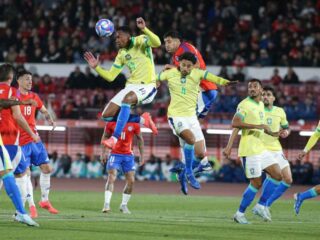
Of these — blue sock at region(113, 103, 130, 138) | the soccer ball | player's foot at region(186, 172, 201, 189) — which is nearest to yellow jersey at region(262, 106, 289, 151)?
player's foot at region(186, 172, 201, 189)

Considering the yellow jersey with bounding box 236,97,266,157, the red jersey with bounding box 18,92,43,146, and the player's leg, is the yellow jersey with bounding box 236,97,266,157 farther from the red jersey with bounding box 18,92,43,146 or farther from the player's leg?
the red jersey with bounding box 18,92,43,146

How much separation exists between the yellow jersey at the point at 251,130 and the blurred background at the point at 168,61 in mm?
12226

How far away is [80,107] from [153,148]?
9.19 feet

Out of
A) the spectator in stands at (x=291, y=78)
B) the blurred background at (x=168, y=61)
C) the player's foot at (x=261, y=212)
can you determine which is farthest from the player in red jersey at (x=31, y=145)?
the spectator in stands at (x=291, y=78)

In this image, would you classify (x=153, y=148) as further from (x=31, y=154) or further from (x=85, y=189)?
(x=31, y=154)

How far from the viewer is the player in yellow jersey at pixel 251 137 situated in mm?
17609

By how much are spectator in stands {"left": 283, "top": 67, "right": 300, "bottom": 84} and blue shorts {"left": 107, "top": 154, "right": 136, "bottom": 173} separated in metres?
12.2

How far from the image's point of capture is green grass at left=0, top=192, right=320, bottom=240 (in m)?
14.3

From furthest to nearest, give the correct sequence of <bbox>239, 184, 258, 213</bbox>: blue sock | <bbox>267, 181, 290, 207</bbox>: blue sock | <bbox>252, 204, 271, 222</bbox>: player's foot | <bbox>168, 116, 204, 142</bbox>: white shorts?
<bbox>267, 181, 290, 207</bbox>: blue sock → <bbox>168, 116, 204, 142</bbox>: white shorts → <bbox>252, 204, 271, 222</bbox>: player's foot → <bbox>239, 184, 258, 213</bbox>: blue sock

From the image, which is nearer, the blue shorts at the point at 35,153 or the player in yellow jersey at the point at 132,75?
the player in yellow jersey at the point at 132,75

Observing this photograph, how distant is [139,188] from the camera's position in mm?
29062

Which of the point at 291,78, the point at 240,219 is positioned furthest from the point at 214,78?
the point at 291,78

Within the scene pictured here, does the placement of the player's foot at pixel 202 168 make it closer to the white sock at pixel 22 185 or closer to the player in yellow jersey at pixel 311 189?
the player in yellow jersey at pixel 311 189

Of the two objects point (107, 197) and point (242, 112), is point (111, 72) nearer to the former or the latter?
point (242, 112)
